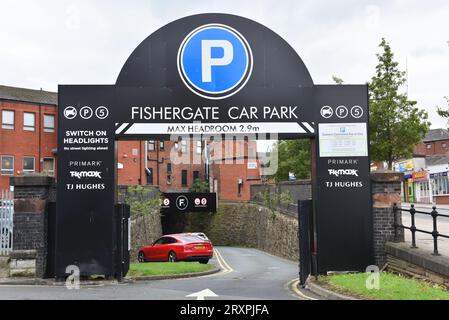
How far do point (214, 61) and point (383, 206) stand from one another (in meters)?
5.51

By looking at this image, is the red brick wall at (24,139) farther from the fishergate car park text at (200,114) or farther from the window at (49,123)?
the fishergate car park text at (200,114)

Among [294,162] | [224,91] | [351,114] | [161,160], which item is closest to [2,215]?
[224,91]

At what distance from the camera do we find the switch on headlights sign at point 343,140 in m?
12.7

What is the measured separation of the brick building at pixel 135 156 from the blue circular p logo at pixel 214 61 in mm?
24139

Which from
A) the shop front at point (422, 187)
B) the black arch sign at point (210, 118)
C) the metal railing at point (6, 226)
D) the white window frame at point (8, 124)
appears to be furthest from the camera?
the shop front at point (422, 187)

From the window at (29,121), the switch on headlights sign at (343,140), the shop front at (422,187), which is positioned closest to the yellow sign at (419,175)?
the shop front at (422,187)

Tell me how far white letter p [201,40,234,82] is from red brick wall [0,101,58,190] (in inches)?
1421

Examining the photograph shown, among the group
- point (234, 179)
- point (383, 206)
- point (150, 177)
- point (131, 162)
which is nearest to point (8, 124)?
point (131, 162)

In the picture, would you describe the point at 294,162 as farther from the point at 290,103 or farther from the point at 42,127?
the point at 290,103

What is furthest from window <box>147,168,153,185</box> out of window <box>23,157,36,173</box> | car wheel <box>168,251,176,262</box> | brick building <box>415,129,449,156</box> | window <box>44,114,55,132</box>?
brick building <box>415,129,449,156</box>

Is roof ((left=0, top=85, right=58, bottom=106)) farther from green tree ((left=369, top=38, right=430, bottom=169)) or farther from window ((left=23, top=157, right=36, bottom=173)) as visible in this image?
green tree ((left=369, top=38, right=430, bottom=169))

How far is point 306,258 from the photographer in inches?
484

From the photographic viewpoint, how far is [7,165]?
4484 cm

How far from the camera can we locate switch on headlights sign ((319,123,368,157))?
12680 mm
